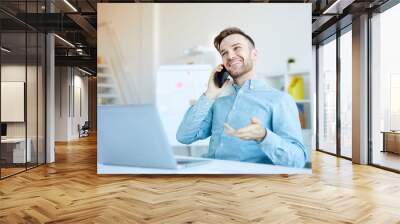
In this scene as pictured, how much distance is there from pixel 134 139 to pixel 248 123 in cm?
171

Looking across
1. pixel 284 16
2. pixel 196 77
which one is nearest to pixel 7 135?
pixel 196 77

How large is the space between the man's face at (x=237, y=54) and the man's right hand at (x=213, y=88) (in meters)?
0.15

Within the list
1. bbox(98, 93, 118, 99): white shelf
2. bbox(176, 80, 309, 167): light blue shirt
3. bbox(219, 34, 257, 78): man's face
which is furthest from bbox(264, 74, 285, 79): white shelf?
bbox(98, 93, 118, 99): white shelf

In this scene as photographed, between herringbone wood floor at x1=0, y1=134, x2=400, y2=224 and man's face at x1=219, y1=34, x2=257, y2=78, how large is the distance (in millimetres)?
1688

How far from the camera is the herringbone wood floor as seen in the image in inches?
152

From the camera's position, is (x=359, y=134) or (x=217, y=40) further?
(x=359, y=134)

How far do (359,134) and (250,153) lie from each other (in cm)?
313

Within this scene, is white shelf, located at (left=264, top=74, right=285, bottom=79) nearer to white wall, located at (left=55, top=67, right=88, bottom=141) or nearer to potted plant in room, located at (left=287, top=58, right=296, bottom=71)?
potted plant in room, located at (left=287, top=58, right=296, bottom=71)

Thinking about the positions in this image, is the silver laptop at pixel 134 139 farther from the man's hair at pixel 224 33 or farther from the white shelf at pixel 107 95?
the man's hair at pixel 224 33

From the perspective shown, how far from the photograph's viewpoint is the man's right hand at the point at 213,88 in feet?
19.4

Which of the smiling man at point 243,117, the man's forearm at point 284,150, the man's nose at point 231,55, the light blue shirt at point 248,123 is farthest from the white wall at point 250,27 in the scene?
the man's forearm at point 284,150

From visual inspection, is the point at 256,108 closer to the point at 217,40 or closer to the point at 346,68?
the point at 217,40

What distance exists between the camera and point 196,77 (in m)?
5.96

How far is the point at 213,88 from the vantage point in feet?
19.5
